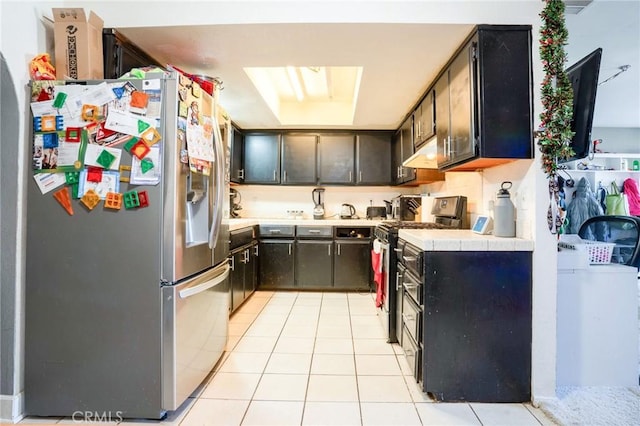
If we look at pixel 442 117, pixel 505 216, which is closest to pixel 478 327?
pixel 505 216

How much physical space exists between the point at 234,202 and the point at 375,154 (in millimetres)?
2120

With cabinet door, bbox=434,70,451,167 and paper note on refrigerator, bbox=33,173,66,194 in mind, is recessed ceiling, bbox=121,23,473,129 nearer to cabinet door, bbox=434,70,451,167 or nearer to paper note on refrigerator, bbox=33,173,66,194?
cabinet door, bbox=434,70,451,167

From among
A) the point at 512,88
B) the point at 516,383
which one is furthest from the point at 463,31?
the point at 516,383

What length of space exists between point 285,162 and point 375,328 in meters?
2.42

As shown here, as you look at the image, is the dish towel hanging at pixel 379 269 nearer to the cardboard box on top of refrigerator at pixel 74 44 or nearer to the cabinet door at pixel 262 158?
the cabinet door at pixel 262 158

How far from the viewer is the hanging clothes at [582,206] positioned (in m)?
4.47

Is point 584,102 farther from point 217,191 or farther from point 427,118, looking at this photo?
point 217,191

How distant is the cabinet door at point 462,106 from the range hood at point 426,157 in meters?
0.45

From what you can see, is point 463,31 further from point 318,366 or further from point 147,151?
point 318,366

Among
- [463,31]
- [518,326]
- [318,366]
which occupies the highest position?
[463,31]

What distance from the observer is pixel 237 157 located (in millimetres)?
3938

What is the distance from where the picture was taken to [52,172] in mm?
1481

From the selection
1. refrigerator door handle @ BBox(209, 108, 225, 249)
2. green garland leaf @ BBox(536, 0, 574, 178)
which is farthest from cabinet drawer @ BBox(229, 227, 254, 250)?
green garland leaf @ BBox(536, 0, 574, 178)

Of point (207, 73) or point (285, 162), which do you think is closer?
point (207, 73)
